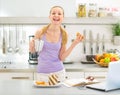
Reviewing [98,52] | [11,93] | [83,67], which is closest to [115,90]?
[11,93]

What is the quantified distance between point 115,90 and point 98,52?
203cm

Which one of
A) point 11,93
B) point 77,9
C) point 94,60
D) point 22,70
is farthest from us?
point 77,9

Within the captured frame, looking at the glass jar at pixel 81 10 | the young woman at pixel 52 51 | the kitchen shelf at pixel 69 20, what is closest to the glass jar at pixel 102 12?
the kitchen shelf at pixel 69 20

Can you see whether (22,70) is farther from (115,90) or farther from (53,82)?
(115,90)

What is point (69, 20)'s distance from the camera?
380cm

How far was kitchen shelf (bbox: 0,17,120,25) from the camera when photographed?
148 inches

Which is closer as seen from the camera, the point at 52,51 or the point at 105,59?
the point at 52,51

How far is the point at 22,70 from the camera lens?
3316mm

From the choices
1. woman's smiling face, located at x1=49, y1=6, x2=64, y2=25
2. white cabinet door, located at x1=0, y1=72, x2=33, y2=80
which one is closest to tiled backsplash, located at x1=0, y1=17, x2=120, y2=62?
white cabinet door, located at x1=0, y1=72, x2=33, y2=80

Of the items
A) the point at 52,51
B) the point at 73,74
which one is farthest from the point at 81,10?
the point at 52,51

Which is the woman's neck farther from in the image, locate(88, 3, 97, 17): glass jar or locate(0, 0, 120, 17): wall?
locate(88, 3, 97, 17): glass jar

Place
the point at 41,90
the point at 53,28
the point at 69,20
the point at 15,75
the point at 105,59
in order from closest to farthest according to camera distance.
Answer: the point at 41,90 < the point at 53,28 < the point at 15,75 < the point at 105,59 < the point at 69,20

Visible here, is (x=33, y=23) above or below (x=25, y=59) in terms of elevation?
above

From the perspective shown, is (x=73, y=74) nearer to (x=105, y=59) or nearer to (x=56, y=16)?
(x=105, y=59)
